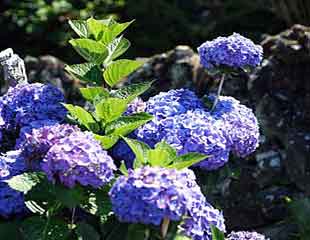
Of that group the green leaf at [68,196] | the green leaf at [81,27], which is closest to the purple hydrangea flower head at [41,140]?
the green leaf at [68,196]

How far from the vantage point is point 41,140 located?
6.48 feet

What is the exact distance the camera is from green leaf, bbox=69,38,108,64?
7.07ft

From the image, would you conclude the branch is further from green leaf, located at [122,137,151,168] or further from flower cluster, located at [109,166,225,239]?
flower cluster, located at [109,166,225,239]

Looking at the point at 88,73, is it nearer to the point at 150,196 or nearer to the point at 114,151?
the point at 114,151

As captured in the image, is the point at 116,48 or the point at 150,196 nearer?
the point at 150,196

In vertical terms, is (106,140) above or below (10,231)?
above

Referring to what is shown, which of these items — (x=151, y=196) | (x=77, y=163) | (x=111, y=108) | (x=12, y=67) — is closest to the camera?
(x=151, y=196)

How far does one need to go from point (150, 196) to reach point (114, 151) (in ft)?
1.42

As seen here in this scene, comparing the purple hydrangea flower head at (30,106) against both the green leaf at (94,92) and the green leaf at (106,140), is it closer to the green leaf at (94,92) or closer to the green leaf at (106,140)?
the green leaf at (94,92)

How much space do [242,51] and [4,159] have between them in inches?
24.7

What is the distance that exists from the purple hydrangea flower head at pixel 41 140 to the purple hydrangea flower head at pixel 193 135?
0.63 feet

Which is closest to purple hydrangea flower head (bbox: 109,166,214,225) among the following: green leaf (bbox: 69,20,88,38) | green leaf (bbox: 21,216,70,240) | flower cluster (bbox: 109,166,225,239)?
flower cluster (bbox: 109,166,225,239)

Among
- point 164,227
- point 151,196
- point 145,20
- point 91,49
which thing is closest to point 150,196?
point 151,196

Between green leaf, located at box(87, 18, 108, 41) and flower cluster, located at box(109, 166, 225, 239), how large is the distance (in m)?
0.51
